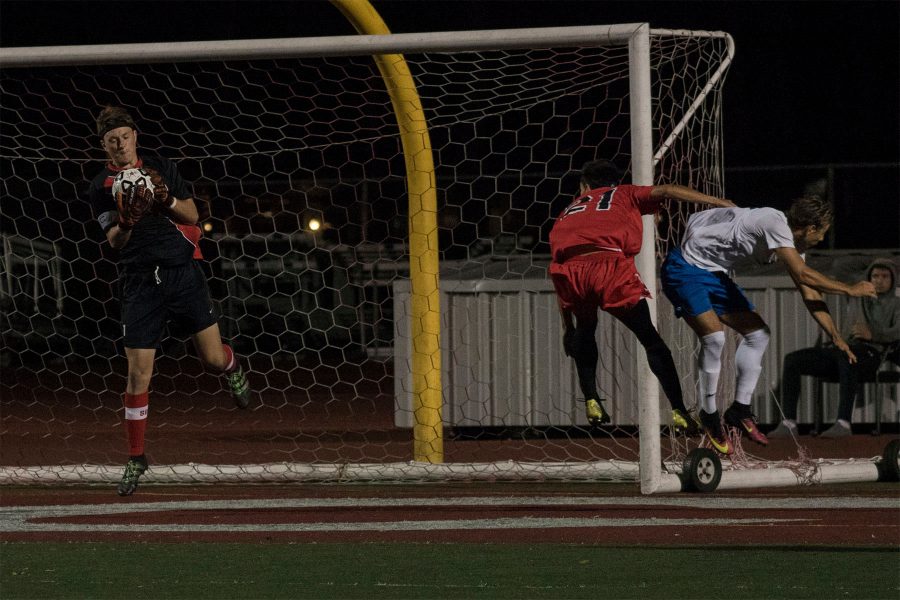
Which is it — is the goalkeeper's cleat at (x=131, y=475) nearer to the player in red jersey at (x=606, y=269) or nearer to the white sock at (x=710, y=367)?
the player in red jersey at (x=606, y=269)

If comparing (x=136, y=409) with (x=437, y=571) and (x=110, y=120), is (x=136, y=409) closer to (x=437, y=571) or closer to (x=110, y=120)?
(x=110, y=120)

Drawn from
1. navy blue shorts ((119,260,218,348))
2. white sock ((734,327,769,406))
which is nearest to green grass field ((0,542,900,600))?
navy blue shorts ((119,260,218,348))

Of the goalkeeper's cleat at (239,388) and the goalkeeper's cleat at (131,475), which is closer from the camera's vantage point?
the goalkeeper's cleat at (131,475)

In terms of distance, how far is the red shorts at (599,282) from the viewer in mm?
7578

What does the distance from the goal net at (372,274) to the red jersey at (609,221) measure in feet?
1.07

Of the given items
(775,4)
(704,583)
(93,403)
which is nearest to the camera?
(704,583)

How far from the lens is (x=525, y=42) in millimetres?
8039

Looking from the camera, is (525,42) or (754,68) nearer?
(525,42)

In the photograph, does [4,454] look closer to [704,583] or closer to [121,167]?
[121,167]

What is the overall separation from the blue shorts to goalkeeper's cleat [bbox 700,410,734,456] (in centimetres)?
57

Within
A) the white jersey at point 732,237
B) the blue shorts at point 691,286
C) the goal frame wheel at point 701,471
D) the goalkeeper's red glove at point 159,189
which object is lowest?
the goal frame wheel at point 701,471

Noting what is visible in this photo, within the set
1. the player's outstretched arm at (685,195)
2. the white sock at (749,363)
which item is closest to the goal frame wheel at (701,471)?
the white sock at (749,363)

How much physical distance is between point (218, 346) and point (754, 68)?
61.1 ft

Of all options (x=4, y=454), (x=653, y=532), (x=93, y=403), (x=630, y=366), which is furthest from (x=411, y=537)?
(x=93, y=403)
